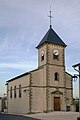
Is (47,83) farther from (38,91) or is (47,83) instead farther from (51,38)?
(51,38)

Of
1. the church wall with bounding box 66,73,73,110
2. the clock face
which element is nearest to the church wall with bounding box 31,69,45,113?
the clock face

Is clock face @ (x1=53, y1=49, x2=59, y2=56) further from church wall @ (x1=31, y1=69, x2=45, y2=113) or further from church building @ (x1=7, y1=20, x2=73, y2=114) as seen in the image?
church wall @ (x1=31, y1=69, x2=45, y2=113)

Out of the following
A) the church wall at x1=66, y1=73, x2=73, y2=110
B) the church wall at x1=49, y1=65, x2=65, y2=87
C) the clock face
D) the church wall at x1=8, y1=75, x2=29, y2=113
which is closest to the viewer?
the church wall at x1=8, y1=75, x2=29, y2=113

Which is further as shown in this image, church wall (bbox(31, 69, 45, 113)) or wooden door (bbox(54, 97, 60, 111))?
wooden door (bbox(54, 97, 60, 111))

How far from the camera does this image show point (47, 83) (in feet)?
103

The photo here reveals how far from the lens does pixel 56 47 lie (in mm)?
33469

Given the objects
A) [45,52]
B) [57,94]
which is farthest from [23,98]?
[45,52]

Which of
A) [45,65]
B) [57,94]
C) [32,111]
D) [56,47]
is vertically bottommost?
[32,111]

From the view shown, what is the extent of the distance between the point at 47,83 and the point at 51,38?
260 inches

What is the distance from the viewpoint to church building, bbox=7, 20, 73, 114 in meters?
31.1

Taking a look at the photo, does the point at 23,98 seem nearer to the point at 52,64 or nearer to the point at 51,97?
the point at 51,97

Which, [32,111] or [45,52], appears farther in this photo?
[45,52]

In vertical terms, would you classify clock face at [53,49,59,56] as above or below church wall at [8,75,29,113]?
above

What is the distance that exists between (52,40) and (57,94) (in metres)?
7.45
